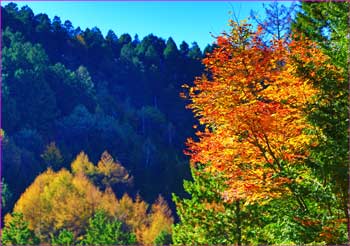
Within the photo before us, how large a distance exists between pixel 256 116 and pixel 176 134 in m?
87.8

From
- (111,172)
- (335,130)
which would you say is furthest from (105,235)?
(111,172)

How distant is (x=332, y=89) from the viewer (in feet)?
24.1

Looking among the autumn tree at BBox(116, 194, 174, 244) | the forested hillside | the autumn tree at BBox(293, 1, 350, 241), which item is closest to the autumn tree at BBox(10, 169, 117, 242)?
the autumn tree at BBox(116, 194, 174, 244)

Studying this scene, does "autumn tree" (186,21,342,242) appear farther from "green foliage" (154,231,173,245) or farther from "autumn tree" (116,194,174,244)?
"autumn tree" (116,194,174,244)

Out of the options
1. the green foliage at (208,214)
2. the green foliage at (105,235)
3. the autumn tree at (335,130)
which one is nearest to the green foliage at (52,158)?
the green foliage at (105,235)

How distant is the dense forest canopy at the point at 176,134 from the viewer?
24.7 ft

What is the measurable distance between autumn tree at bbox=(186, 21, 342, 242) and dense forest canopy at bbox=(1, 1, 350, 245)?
2cm

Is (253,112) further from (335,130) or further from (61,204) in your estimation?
(61,204)

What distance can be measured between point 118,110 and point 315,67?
9055 cm

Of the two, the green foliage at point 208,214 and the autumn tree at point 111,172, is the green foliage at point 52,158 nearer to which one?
the autumn tree at point 111,172

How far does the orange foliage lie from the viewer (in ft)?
25.7

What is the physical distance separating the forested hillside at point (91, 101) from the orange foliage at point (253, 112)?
58.2 meters

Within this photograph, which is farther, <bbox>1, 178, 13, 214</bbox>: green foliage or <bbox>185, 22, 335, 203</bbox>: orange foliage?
<bbox>1, 178, 13, 214</bbox>: green foliage

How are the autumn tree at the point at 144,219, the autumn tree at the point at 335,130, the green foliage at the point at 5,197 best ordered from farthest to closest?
the green foliage at the point at 5,197, the autumn tree at the point at 144,219, the autumn tree at the point at 335,130
